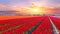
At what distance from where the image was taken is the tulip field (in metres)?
2.84

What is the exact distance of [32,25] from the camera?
9.60ft

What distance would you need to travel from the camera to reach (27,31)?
2855mm

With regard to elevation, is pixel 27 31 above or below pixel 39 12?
below

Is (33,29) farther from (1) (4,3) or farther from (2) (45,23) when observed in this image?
(1) (4,3)

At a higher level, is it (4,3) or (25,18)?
(4,3)

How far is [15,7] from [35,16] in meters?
0.36

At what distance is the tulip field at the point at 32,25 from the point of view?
112 inches

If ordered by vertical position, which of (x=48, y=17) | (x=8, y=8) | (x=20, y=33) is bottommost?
(x=20, y=33)

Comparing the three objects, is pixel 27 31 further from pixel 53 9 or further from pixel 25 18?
pixel 53 9

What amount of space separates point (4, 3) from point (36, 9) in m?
0.52

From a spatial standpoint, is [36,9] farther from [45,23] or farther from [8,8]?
[8,8]

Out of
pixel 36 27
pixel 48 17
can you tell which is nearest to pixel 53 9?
pixel 48 17

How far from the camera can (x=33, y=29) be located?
291 cm

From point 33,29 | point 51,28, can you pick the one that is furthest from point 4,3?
point 51,28
